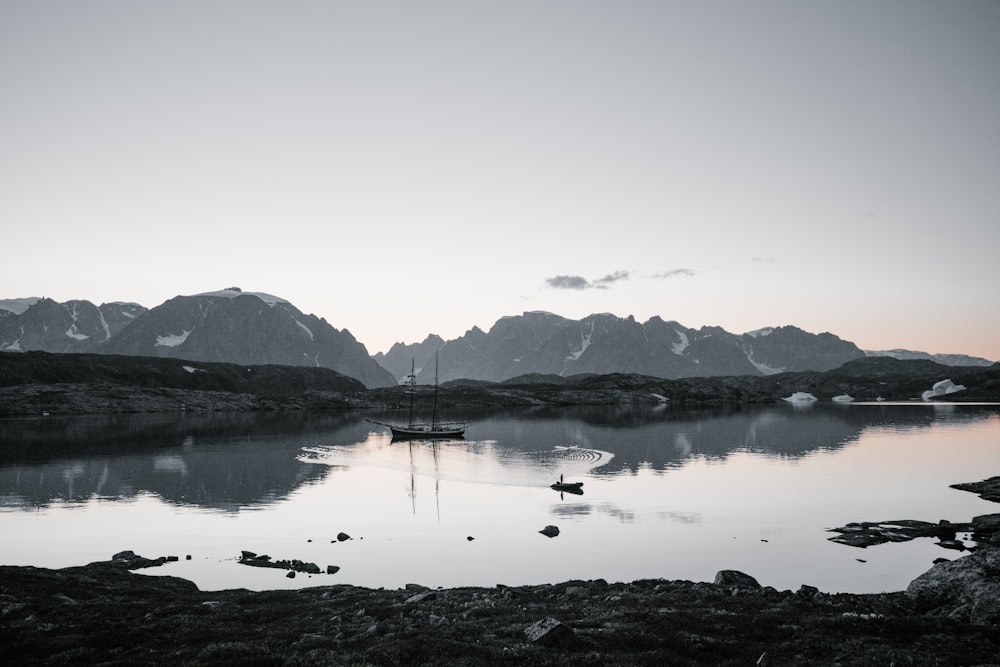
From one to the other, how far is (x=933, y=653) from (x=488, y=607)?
18.3 metres

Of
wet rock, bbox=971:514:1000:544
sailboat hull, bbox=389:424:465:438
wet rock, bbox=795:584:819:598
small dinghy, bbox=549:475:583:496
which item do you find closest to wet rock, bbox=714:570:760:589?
wet rock, bbox=795:584:819:598

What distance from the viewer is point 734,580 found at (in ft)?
124

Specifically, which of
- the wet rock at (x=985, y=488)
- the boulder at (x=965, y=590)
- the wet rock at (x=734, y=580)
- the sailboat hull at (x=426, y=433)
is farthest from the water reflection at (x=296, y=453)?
the boulder at (x=965, y=590)

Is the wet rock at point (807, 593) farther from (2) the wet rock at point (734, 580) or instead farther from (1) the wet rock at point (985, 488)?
(1) the wet rock at point (985, 488)

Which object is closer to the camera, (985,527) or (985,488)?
(985,527)

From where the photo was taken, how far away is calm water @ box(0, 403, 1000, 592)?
47.5m

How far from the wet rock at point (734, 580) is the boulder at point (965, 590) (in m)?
8.30

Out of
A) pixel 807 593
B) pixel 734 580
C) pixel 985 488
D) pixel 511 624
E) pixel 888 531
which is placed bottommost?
pixel 985 488

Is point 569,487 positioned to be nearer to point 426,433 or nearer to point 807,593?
point 807,593

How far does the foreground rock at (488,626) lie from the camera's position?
70.4ft

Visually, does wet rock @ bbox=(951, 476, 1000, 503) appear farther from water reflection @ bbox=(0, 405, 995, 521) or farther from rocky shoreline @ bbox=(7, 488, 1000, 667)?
rocky shoreline @ bbox=(7, 488, 1000, 667)

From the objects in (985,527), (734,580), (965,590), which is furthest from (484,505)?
(965,590)

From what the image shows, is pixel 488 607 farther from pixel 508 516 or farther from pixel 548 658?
pixel 508 516

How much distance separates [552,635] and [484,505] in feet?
169
